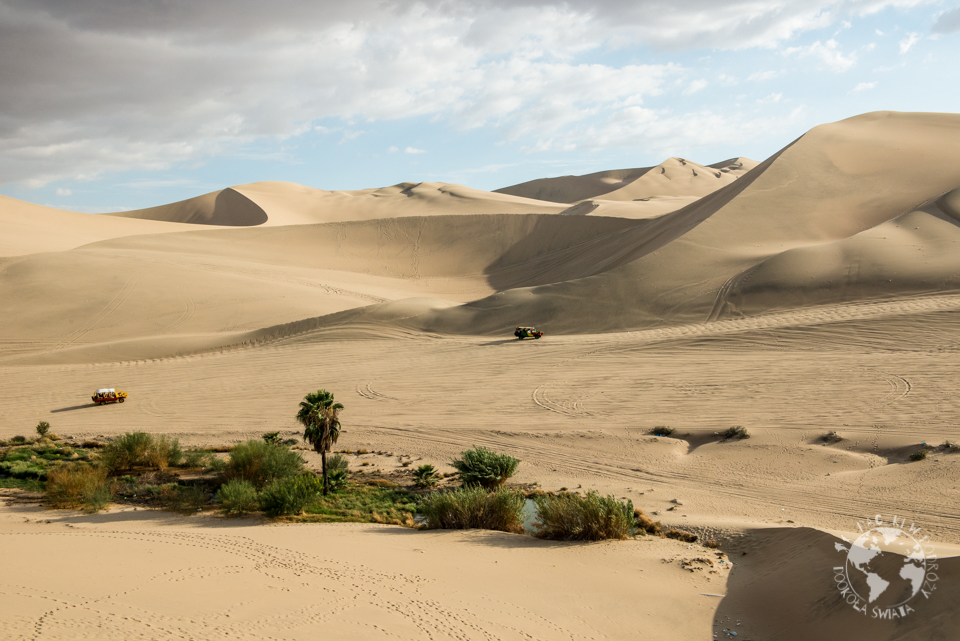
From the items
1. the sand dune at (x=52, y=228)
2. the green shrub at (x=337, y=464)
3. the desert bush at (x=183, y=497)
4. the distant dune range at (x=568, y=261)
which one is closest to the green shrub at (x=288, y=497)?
the desert bush at (x=183, y=497)

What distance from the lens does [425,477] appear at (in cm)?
1505

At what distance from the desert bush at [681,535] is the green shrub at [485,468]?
4391mm

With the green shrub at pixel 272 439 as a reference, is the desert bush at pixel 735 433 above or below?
above

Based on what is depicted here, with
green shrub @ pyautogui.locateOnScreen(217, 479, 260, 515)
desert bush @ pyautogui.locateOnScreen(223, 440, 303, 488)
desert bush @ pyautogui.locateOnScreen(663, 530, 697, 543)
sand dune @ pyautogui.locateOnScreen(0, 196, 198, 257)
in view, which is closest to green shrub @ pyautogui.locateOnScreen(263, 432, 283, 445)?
desert bush @ pyautogui.locateOnScreen(223, 440, 303, 488)

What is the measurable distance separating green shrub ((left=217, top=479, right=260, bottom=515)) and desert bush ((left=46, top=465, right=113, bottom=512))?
2742 millimetres

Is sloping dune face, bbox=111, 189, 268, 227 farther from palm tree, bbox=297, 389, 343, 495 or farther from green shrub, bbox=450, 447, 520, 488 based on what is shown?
green shrub, bbox=450, 447, 520, 488

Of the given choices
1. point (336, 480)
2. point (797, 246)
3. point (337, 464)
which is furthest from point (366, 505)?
point (797, 246)

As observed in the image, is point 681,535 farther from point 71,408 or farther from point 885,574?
point 71,408

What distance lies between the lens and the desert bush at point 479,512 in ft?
37.5

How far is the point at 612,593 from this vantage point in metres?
8.04

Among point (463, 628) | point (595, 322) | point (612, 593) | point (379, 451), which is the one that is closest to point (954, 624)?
point (612, 593)

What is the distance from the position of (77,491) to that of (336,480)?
5307 mm

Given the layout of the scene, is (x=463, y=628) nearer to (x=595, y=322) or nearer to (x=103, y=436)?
(x=103, y=436)

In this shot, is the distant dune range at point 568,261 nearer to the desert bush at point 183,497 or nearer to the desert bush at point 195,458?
the desert bush at point 195,458
